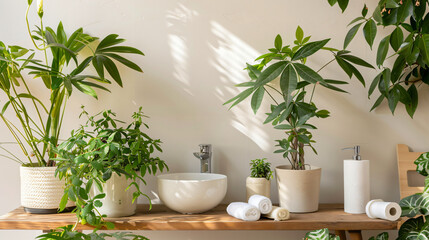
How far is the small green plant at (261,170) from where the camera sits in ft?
5.73

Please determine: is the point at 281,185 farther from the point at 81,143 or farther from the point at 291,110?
the point at 81,143

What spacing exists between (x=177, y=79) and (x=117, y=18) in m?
0.34

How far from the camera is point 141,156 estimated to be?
165 cm

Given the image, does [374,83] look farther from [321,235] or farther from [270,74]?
[321,235]

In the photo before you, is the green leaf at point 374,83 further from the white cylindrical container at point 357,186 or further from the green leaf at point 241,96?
the green leaf at point 241,96

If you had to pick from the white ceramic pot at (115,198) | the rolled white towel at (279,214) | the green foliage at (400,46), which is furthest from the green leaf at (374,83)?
the white ceramic pot at (115,198)

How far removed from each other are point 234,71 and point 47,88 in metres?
0.75

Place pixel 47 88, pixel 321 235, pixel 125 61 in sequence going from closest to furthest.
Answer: pixel 321 235
pixel 125 61
pixel 47 88

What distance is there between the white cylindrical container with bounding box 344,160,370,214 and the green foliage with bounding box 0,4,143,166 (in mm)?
874

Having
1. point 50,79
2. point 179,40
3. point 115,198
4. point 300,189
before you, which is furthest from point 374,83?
point 50,79

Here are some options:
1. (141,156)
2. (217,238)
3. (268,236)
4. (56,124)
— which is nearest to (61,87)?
(56,124)

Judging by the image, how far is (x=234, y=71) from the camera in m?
1.89

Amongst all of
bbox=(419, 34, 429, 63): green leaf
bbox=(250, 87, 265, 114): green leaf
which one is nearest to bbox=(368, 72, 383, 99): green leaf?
bbox=(419, 34, 429, 63): green leaf

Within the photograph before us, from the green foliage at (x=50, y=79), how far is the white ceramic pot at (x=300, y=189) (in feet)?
2.28
